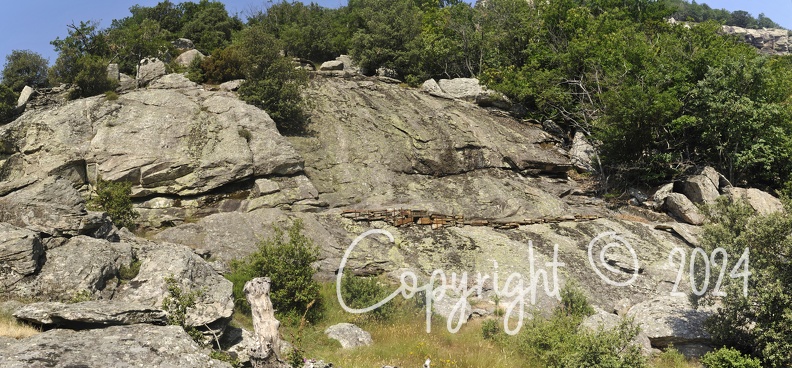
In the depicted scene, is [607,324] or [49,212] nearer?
[49,212]

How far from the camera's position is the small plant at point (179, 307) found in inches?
460

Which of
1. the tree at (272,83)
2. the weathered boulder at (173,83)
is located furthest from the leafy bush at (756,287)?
the weathered boulder at (173,83)

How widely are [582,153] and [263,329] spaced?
74.3ft

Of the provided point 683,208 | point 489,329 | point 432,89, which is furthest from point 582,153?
point 489,329

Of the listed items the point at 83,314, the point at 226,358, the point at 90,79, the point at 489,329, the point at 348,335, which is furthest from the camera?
the point at 90,79

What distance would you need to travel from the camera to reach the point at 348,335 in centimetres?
1445

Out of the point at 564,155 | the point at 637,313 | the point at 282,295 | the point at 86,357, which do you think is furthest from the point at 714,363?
the point at 564,155

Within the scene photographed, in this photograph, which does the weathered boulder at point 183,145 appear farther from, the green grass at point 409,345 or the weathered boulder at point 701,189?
the weathered boulder at point 701,189

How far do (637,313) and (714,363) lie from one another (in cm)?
283

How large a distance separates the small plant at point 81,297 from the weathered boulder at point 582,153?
77.0ft

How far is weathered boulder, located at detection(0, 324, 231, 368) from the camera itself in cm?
880

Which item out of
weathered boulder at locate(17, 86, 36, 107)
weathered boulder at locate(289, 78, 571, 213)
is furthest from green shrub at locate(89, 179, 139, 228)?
weathered boulder at locate(17, 86, 36, 107)

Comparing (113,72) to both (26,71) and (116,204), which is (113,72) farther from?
(116,204)

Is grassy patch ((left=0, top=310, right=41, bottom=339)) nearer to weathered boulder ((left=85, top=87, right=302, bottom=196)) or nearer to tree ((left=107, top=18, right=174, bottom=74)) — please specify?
weathered boulder ((left=85, top=87, right=302, bottom=196))
